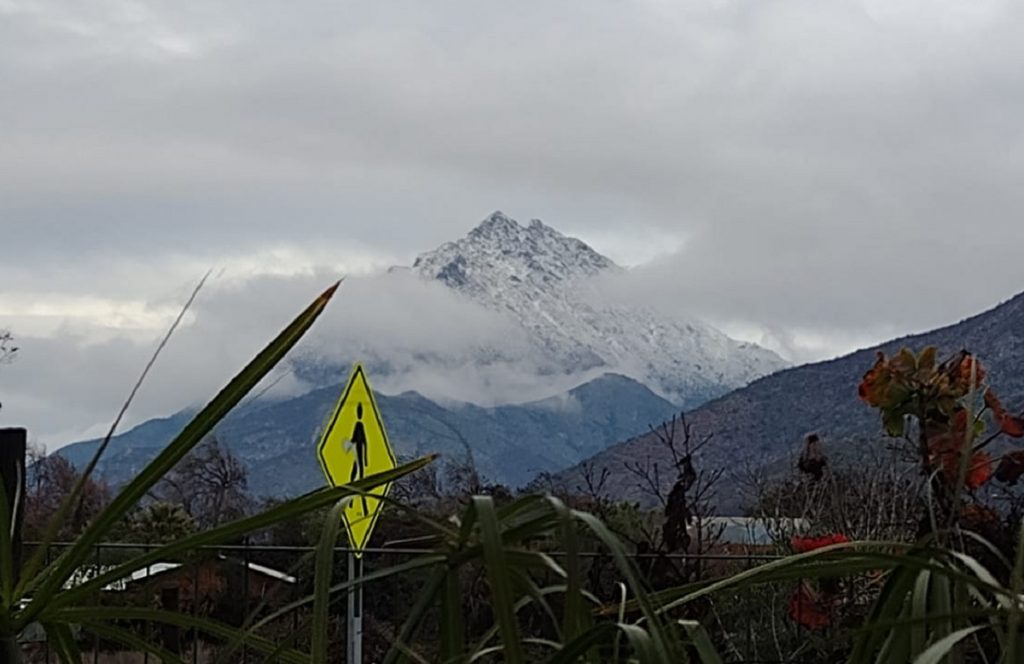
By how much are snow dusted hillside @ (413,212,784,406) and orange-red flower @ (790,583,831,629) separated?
55651 millimetres

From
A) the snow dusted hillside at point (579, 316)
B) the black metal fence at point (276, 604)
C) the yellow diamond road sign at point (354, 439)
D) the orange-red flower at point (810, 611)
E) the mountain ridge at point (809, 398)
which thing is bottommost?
the orange-red flower at point (810, 611)

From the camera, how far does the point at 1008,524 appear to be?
1.65 m

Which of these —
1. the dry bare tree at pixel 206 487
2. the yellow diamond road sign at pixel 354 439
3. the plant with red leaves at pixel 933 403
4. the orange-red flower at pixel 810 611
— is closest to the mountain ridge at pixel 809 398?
the dry bare tree at pixel 206 487

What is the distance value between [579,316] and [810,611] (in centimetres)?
7914

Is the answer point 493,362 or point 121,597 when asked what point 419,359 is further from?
point 121,597

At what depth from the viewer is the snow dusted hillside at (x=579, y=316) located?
226 feet

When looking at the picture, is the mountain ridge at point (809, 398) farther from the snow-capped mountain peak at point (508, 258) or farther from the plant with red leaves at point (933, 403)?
the snow-capped mountain peak at point (508, 258)

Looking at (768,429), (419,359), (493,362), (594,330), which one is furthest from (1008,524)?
(594,330)

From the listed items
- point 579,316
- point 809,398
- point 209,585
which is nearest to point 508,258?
point 579,316

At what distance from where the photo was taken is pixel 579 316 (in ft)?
266

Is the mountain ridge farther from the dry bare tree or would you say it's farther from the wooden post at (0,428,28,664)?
the wooden post at (0,428,28,664)

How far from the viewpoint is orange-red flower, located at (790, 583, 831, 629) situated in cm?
183

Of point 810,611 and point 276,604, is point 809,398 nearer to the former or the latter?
point 810,611

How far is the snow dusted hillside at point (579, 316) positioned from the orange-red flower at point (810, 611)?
55.7 metres
